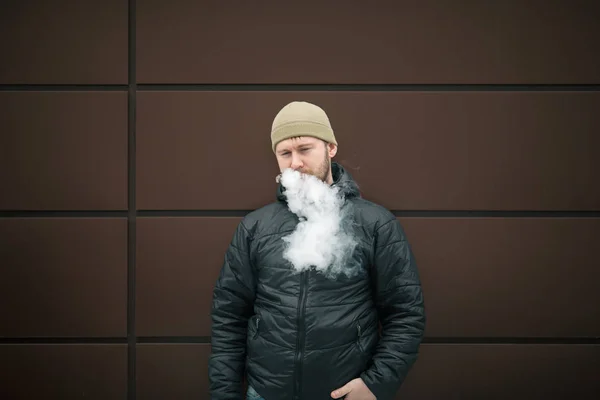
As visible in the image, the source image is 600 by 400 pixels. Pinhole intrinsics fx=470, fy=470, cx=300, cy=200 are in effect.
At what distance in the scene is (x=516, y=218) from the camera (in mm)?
2412

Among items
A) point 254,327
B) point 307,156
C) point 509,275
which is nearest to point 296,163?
point 307,156

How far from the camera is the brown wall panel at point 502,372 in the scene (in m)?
2.44

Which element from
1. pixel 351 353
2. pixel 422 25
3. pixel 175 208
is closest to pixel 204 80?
pixel 175 208

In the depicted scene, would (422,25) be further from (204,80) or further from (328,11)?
(204,80)

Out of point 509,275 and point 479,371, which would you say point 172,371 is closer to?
point 479,371

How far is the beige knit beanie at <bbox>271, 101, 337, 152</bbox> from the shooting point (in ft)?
5.84

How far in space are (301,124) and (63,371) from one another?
186 centimetres

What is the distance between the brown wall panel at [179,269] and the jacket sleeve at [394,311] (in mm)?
950

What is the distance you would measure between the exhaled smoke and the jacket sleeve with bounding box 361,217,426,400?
0.38 feet

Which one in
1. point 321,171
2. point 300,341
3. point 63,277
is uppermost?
point 321,171

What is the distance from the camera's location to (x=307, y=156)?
1786 millimetres

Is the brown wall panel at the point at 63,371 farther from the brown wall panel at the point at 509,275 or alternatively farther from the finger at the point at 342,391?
the brown wall panel at the point at 509,275

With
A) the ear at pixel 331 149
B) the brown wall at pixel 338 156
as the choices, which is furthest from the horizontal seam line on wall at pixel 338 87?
the ear at pixel 331 149

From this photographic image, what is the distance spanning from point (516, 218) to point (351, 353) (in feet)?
4.19
